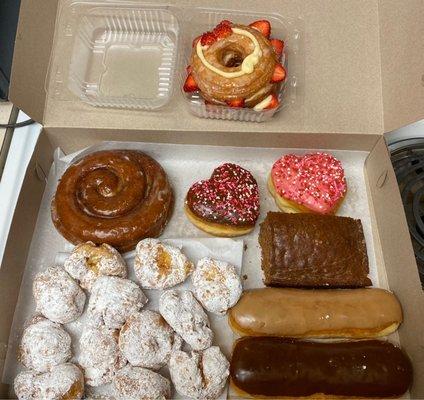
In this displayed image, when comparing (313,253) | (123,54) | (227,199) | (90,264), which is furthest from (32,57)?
(313,253)

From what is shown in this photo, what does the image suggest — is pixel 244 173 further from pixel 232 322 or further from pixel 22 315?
pixel 22 315

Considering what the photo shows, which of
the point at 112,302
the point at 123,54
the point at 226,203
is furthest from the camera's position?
the point at 123,54

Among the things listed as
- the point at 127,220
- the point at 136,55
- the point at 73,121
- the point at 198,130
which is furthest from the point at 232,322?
the point at 136,55

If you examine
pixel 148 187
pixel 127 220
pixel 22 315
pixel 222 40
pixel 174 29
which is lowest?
pixel 22 315

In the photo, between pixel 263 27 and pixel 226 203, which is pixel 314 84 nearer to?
pixel 263 27

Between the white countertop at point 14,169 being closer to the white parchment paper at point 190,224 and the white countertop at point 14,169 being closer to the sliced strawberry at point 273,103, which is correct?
the white parchment paper at point 190,224

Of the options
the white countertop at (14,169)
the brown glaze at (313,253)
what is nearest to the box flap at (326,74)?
the white countertop at (14,169)

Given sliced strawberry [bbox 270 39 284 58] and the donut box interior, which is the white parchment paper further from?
sliced strawberry [bbox 270 39 284 58]
